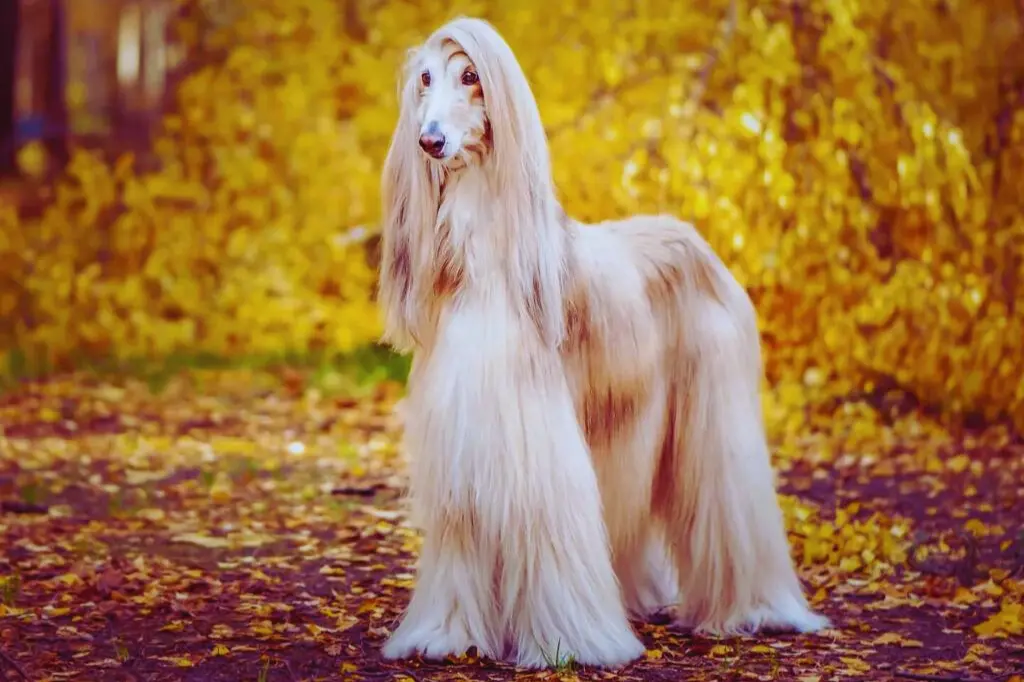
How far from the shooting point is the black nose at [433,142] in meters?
3.64

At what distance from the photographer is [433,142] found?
3.64 metres

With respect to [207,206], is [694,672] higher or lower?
lower

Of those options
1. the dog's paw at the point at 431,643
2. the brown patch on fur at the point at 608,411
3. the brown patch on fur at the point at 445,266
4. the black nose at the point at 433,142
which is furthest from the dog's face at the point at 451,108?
the dog's paw at the point at 431,643

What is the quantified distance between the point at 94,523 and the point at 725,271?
8.95ft

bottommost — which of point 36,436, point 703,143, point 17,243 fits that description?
point 36,436

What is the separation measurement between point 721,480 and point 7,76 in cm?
982

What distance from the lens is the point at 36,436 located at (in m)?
7.70

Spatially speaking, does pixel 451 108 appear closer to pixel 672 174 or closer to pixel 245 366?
pixel 672 174

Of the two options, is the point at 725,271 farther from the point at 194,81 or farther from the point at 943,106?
the point at 194,81

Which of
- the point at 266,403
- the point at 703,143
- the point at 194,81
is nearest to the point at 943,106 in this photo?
the point at 703,143

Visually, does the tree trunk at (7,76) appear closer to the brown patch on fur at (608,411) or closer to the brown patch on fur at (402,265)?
the brown patch on fur at (402,265)

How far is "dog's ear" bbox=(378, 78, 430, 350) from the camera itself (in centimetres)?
382

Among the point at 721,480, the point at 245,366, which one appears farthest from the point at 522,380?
the point at 245,366

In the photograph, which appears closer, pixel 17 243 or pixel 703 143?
pixel 703 143
